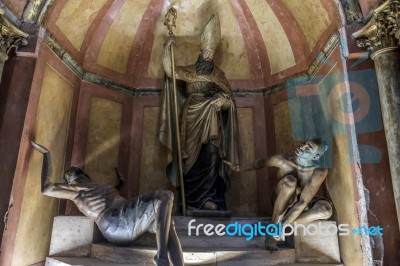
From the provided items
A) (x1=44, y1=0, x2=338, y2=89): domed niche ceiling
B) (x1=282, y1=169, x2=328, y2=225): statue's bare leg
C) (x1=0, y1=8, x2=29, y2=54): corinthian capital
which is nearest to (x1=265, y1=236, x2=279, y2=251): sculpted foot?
(x1=282, y1=169, x2=328, y2=225): statue's bare leg

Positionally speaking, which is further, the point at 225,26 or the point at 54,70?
the point at 225,26

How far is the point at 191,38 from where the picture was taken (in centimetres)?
412

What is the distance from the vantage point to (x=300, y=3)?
3336 millimetres

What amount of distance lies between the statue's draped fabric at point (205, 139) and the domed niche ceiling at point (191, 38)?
0.69 meters

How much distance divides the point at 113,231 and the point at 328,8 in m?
2.55

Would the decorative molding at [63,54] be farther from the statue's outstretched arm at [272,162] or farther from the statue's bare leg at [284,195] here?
the statue's bare leg at [284,195]

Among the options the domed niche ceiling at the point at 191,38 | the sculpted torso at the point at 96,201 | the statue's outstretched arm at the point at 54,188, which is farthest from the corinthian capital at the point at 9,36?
the sculpted torso at the point at 96,201

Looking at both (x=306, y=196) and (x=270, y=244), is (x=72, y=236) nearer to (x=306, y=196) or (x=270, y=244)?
(x=270, y=244)

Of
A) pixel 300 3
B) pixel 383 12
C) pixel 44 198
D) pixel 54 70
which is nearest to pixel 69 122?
pixel 54 70

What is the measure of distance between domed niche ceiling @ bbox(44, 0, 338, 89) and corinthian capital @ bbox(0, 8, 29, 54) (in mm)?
555

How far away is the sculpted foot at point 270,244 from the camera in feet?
7.81

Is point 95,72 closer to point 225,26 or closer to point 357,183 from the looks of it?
point 225,26

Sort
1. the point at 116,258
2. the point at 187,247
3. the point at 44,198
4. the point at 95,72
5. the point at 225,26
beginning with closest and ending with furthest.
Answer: the point at 116,258
the point at 187,247
the point at 44,198
the point at 95,72
the point at 225,26

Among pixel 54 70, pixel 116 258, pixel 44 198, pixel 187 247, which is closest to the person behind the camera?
pixel 116 258
